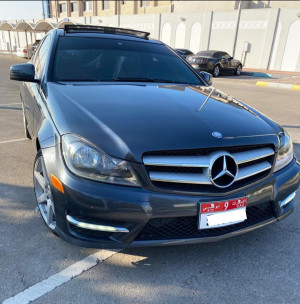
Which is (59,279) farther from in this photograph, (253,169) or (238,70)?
(238,70)

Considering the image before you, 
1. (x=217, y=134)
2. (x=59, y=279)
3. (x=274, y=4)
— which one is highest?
(x=274, y=4)

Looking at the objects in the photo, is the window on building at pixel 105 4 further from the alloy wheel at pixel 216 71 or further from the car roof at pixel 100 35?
the car roof at pixel 100 35

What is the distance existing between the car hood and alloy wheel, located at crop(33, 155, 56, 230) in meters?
0.44

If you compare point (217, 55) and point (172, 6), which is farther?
point (172, 6)

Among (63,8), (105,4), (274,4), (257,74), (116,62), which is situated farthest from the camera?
(63,8)

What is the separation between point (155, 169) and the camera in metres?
1.80

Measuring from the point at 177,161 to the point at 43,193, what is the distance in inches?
48.2

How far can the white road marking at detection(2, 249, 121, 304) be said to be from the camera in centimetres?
178

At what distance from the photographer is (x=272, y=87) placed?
13.2 metres

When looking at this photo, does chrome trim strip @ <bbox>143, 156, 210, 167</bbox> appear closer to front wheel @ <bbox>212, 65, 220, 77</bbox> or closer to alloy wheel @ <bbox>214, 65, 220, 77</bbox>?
front wheel @ <bbox>212, 65, 220, 77</bbox>

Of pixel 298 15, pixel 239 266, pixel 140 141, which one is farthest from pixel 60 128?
pixel 298 15

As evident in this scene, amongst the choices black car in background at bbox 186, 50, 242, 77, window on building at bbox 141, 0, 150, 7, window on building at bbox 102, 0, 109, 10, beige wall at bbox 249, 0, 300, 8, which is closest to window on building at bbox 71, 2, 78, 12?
window on building at bbox 102, 0, 109, 10

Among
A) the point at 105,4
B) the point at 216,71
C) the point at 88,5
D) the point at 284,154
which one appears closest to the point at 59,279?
the point at 284,154

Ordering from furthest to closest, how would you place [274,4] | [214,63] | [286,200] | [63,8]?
[63,8] → [274,4] → [214,63] → [286,200]
